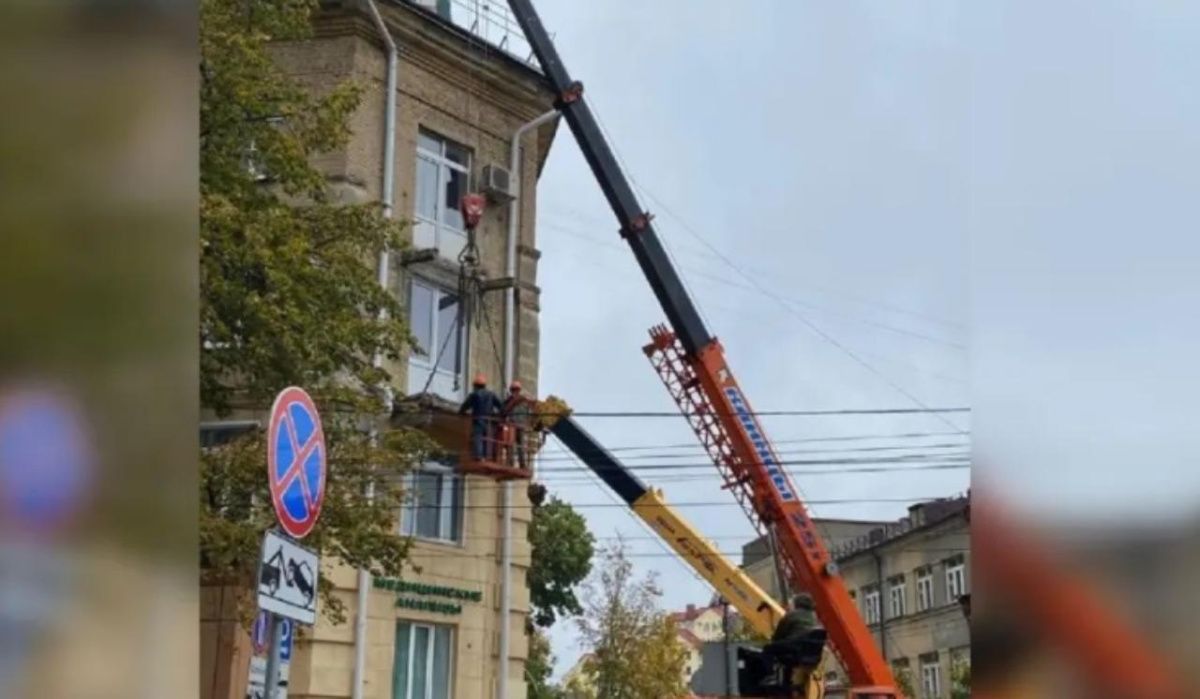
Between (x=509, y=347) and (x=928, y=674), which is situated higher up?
(x=509, y=347)

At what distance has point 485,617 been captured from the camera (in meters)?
18.4

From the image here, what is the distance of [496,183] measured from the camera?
19531mm

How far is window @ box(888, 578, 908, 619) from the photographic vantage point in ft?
67.1

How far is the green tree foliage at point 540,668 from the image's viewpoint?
3394 cm

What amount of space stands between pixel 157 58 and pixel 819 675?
8.60 metres

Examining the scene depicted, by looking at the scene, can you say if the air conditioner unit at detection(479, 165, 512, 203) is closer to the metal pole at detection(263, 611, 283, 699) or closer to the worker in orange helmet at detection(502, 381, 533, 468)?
the worker in orange helmet at detection(502, 381, 533, 468)

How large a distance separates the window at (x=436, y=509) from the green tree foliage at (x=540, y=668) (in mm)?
16101

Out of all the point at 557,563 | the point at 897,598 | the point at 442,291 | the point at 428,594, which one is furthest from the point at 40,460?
the point at 557,563

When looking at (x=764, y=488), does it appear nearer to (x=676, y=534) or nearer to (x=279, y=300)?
(x=676, y=534)

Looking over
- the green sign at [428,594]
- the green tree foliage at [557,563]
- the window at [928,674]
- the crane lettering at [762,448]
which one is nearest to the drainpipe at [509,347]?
the green sign at [428,594]

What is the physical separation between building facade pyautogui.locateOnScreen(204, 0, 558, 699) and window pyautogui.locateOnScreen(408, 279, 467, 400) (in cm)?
2

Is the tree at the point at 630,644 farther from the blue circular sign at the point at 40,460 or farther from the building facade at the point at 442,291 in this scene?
the blue circular sign at the point at 40,460

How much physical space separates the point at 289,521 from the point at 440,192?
47.3 ft

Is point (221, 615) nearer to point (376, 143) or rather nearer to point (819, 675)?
point (819, 675)
